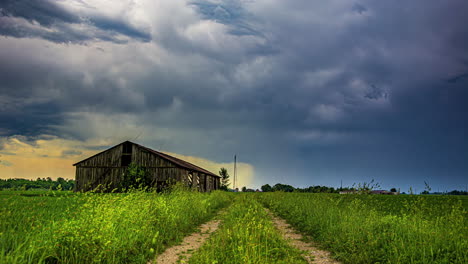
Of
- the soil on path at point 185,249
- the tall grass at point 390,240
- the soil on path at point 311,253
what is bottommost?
the soil on path at point 185,249

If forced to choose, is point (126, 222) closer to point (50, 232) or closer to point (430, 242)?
point (50, 232)

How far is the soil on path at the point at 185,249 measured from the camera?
26.2 feet

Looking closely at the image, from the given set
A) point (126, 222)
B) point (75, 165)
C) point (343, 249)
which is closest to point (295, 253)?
point (343, 249)

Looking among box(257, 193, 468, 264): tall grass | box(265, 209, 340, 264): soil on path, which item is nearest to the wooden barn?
box(265, 209, 340, 264): soil on path

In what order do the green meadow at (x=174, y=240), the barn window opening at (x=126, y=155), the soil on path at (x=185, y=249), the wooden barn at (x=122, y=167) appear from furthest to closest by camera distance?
1. the barn window opening at (x=126, y=155)
2. the wooden barn at (x=122, y=167)
3. the soil on path at (x=185, y=249)
4. the green meadow at (x=174, y=240)

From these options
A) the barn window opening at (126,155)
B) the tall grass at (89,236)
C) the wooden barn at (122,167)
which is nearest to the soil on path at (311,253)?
the tall grass at (89,236)

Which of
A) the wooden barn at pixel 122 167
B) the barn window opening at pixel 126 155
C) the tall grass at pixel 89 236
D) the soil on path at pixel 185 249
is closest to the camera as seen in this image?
the tall grass at pixel 89 236

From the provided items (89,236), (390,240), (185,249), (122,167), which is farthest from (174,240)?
(122,167)

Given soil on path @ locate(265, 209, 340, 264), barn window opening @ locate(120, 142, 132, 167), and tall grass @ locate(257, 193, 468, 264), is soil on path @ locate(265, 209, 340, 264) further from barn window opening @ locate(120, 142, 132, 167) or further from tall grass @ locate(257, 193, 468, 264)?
barn window opening @ locate(120, 142, 132, 167)

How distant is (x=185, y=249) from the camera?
A: 29.9 feet

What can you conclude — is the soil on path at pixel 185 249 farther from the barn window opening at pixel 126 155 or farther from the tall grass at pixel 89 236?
the barn window opening at pixel 126 155

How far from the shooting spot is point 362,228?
369 inches

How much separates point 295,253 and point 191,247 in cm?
338

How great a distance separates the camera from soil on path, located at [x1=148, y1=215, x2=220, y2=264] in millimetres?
7973
